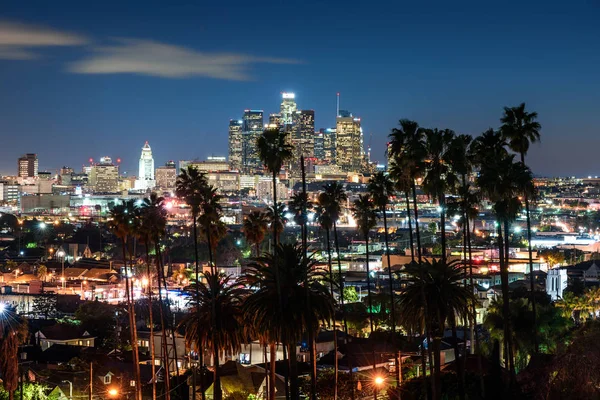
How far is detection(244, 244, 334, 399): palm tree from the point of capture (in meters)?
27.1

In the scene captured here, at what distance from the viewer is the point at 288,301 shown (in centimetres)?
Result: 2723

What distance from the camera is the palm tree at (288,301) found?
27.1 meters

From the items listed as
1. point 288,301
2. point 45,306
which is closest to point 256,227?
point 288,301

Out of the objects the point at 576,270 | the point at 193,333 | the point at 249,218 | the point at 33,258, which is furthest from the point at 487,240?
the point at 193,333

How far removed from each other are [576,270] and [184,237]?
87132mm

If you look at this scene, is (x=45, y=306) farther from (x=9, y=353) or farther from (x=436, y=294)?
(x=436, y=294)

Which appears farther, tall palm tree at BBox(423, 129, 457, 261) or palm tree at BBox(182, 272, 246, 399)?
tall palm tree at BBox(423, 129, 457, 261)

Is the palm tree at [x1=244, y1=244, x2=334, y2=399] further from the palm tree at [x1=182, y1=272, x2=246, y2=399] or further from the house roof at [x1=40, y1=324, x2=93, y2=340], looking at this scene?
the house roof at [x1=40, y1=324, x2=93, y2=340]

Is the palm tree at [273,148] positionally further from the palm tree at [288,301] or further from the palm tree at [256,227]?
the palm tree at [256,227]

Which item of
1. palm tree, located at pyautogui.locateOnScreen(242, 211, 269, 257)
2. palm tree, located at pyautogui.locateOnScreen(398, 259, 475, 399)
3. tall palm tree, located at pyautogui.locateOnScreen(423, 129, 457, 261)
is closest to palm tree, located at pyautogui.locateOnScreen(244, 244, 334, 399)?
palm tree, located at pyautogui.locateOnScreen(398, 259, 475, 399)

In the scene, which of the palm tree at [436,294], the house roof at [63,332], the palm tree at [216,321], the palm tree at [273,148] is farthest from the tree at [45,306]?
the palm tree at [436,294]

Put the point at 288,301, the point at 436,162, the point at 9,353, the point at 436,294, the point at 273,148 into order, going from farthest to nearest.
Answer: the point at 436,162
the point at 9,353
the point at 273,148
the point at 436,294
the point at 288,301

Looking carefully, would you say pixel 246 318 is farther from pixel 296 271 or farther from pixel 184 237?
pixel 184 237

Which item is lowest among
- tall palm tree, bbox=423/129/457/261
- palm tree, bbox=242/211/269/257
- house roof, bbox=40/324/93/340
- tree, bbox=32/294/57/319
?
house roof, bbox=40/324/93/340
